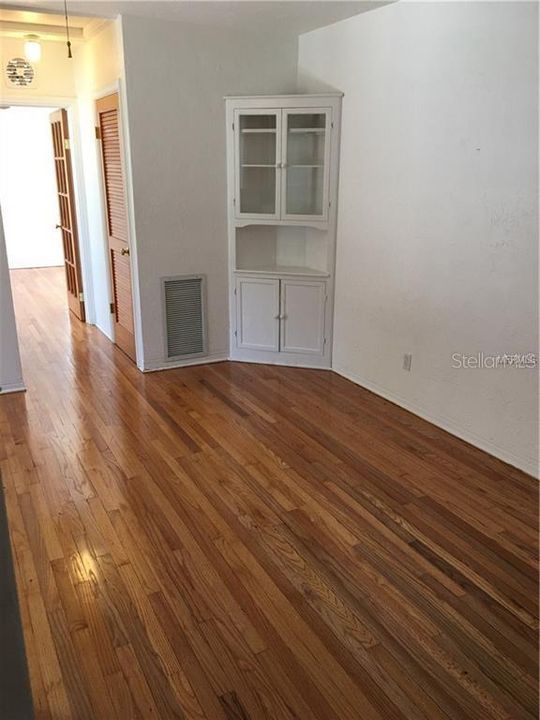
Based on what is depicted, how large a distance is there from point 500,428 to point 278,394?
156 centimetres

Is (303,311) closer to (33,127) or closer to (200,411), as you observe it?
(200,411)

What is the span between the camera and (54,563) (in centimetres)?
237

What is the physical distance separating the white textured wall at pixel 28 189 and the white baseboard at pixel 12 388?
5.26m

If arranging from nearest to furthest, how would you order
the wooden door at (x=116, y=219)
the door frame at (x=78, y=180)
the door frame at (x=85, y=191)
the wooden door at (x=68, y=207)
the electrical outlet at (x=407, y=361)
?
the electrical outlet at (x=407, y=361) < the door frame at (x=85, y=191) < the wooden door at (x=116, y=219) < the door frame at (x=78, y=180) < the wooden door at (x=68, y=207)

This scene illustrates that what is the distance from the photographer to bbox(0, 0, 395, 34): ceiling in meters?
3.55

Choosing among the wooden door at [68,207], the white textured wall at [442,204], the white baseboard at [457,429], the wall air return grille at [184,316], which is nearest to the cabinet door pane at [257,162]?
the white textured wall at [442,204]

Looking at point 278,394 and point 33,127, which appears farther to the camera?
point 33,127

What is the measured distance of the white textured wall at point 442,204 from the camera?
293cm

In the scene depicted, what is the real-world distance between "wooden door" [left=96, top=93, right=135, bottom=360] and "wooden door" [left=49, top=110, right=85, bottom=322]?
3.15 feet

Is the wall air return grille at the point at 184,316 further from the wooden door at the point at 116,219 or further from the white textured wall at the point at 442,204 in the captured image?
the white textured wall at the point at 442,204

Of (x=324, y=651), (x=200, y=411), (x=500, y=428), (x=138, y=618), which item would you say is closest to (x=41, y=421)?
(x=200, y=411)

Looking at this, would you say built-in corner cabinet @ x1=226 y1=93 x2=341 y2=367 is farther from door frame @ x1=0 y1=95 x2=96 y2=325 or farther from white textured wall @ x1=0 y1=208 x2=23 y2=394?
door frame @ x1=0 y1=95 x2=96 y2=325

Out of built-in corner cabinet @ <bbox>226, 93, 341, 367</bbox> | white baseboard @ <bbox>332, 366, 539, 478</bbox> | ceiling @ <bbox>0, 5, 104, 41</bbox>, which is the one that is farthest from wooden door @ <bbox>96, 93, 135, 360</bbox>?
white baseboard @ <bbox>332, 366, 539, 478</bbox>

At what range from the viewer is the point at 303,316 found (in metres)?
4.64
